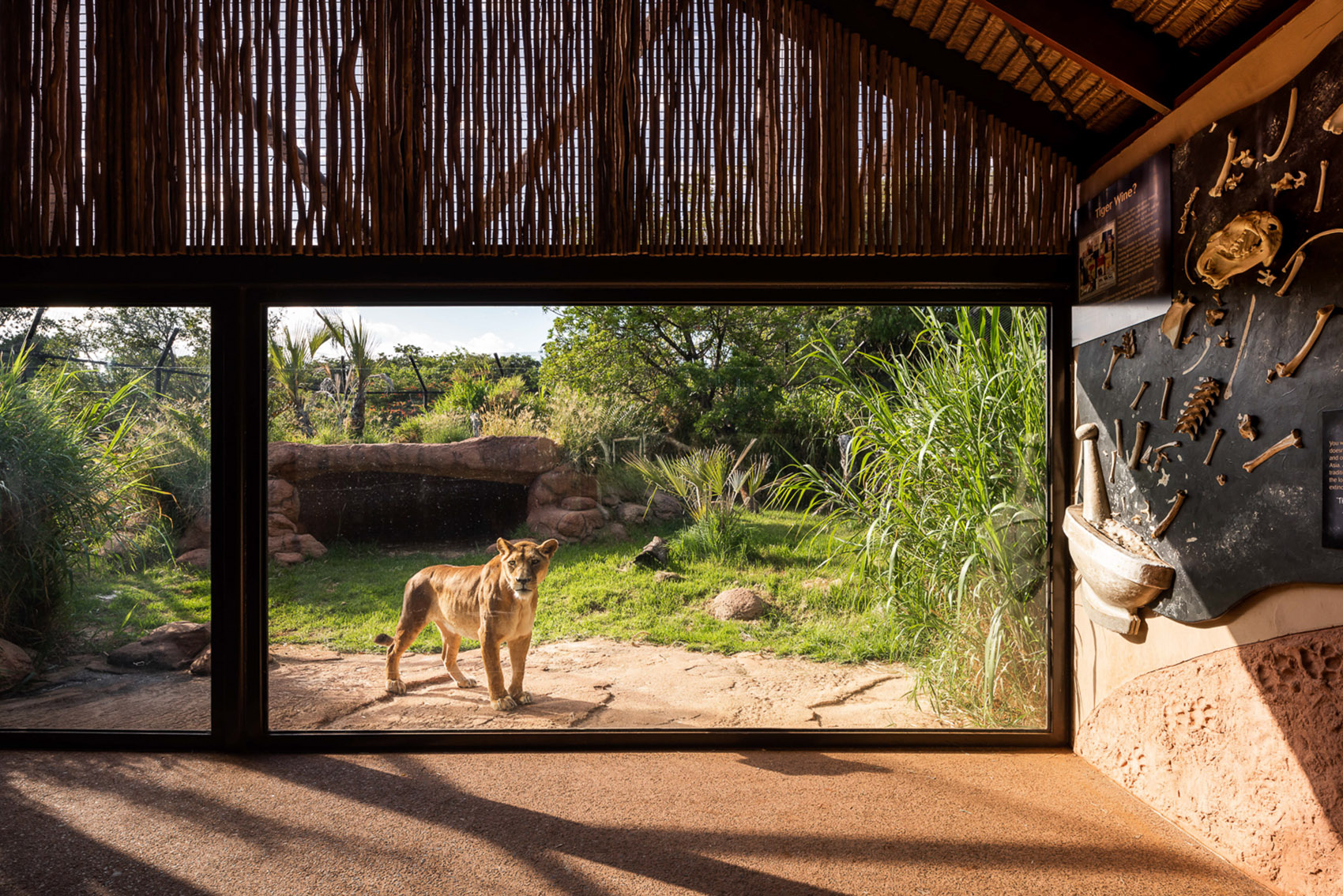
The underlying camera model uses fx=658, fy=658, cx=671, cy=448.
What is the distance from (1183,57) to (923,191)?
2.72 ft

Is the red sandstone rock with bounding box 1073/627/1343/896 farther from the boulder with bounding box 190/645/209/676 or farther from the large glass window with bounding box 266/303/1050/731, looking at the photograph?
the boulder with bounding box 190/645/209/676

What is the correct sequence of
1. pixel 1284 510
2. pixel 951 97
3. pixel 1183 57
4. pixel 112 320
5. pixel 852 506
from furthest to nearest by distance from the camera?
1. pixel 852 506
2. pixel 112 320
3. pixel 951 97
4. pixel 1183 57
5. pixel 1284 510

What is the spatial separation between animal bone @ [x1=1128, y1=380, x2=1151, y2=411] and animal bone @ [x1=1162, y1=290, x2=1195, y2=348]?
16 centimetres

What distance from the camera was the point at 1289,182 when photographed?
1665 mm

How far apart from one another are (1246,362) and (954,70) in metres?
1.50

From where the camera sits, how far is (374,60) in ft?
8.36

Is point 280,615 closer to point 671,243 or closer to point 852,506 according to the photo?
point 671,243

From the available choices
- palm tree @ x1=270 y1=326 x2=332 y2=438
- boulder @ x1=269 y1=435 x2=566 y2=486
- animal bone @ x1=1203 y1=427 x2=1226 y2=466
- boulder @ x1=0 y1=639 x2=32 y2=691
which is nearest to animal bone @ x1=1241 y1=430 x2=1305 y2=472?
animal bone @ x1=1203 y1=427 x2=1226 y2=466

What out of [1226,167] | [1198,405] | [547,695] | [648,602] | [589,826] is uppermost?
[1226,167]

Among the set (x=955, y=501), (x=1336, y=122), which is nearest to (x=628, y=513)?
(x=955, y=501)

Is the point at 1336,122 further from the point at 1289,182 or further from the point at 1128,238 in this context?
the point at 1128,238

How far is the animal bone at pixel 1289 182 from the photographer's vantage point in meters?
1.64

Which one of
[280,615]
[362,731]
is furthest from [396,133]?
[362,731]

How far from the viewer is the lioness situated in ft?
9.26
